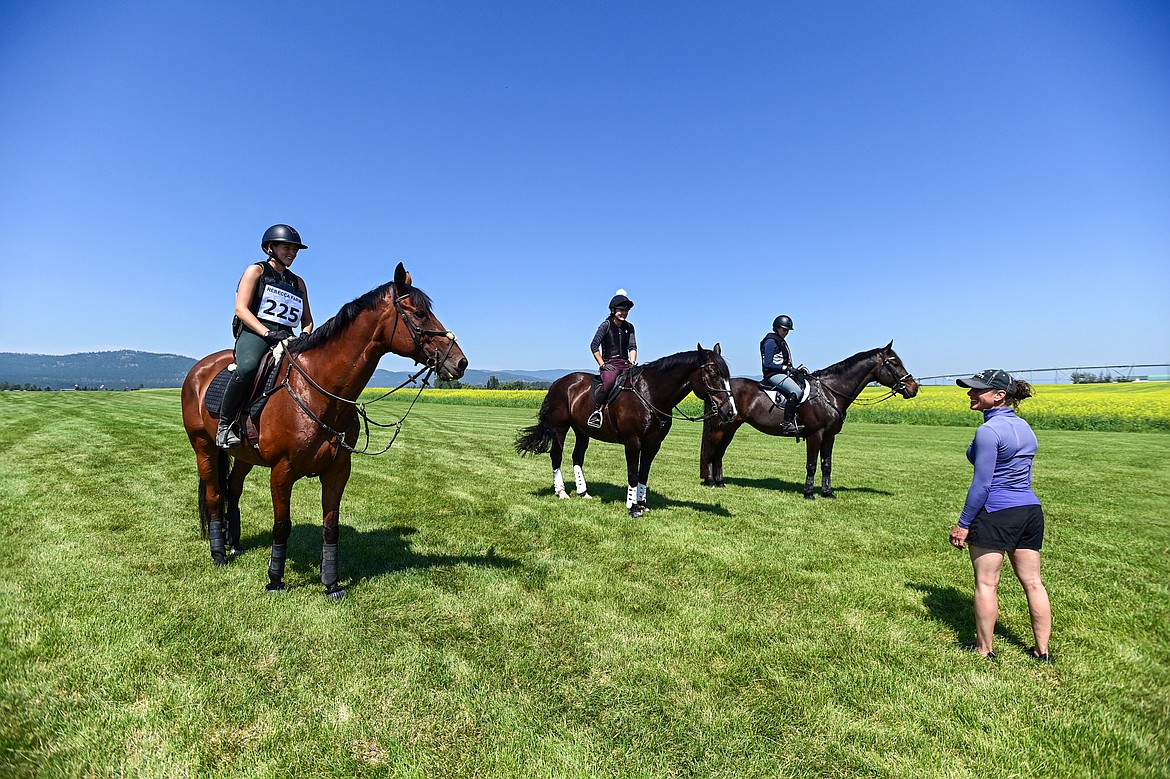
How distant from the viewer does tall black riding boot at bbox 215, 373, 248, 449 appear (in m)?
5.17

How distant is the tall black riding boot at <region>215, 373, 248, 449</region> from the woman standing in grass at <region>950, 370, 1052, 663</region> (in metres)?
6.63

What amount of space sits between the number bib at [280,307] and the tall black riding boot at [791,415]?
921cm

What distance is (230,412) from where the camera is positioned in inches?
206

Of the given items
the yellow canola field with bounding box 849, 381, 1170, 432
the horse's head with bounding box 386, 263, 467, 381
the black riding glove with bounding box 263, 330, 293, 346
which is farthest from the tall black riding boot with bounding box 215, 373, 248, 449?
the yellow canola field with bounding box 849, 381, 1170, 432

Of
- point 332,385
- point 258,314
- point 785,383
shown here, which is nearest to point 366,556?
point 332,385

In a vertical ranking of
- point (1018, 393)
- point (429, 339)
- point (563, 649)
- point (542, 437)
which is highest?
point (429, 339)

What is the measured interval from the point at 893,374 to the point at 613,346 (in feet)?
19.8

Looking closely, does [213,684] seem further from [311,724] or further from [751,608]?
[751,608]

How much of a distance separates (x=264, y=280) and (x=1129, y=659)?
8547 millimetres

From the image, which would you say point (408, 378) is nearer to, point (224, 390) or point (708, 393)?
point (224, 390)

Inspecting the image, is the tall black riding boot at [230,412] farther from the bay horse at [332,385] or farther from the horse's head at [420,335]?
the horse's head at [420,335]

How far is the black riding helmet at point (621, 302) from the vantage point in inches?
379

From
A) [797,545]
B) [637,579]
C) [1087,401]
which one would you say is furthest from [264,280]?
[1087,401]

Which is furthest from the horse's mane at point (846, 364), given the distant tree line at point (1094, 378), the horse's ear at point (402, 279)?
the distant tree line at point (1094, 378)
